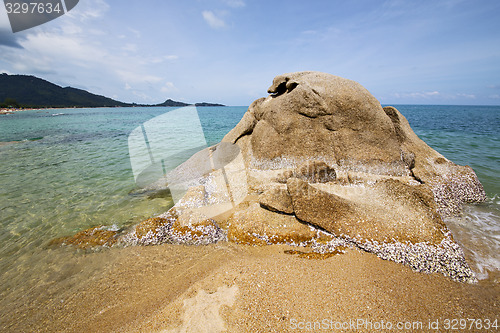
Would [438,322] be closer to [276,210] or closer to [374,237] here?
[374,237]

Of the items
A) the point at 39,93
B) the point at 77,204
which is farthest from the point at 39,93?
the point at 77,204

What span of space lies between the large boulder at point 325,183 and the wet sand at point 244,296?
1.58 feet

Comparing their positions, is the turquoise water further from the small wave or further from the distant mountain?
the distant mountain

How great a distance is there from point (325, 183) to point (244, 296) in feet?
14.0

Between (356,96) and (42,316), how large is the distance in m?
8.97

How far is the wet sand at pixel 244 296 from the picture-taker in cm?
291

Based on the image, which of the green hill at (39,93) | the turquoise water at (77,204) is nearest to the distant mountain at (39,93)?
the green hill at (39,93)

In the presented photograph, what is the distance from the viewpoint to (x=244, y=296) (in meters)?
3.21

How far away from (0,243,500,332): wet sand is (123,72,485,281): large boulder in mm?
481

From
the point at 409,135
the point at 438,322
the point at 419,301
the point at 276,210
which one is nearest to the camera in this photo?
the point at 438,322

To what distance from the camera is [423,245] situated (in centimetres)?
409

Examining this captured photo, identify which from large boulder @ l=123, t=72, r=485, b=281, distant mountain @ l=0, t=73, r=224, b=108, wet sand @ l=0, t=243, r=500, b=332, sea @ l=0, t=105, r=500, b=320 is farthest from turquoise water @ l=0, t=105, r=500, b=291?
distant mountain @ l=0, t=73, r=224, b=108

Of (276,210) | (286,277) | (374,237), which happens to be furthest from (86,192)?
(374,237)

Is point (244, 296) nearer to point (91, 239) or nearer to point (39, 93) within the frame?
point (91, 239)
